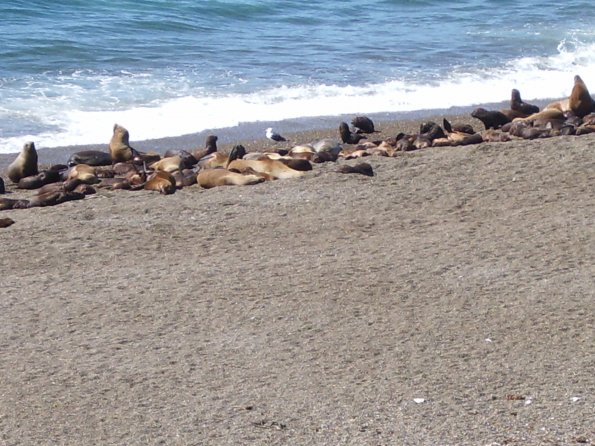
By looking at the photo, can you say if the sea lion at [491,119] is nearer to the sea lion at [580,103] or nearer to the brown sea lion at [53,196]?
the sea lion at [580,103]

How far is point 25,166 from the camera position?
34.1ft

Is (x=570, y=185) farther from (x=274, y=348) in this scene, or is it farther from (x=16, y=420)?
(x=16, y=420)

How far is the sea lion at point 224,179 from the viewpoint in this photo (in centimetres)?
944

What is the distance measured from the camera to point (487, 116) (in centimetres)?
1244

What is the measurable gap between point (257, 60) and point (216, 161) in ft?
23.4

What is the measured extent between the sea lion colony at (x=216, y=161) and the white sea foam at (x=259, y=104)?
1.53m

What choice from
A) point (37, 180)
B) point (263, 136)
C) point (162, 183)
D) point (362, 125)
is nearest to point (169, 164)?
point (162, 183)

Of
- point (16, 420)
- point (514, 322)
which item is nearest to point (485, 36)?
point (514, 322)

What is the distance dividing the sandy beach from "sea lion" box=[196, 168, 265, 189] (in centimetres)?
19

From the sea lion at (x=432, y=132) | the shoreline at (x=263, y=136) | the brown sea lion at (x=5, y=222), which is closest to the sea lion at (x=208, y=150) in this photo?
the shoreline at (x=263, y=136)

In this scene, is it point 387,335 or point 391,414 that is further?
point 387,335

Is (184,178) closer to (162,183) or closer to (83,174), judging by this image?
(162,183)

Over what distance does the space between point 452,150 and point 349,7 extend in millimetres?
14273

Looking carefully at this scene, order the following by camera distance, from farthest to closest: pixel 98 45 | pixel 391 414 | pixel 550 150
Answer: pixel 98 45 < pixel 550 150 < pixel 391 414
